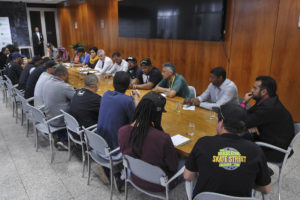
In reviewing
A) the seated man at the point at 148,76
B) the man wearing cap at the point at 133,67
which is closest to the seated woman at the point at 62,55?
the man wearing cap at the point at 133,67

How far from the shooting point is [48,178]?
Answer: 9.62 ft

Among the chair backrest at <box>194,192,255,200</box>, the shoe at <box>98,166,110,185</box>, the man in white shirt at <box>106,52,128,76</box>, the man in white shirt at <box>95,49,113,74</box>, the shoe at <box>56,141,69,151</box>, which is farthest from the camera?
the man in white shirt at <box>95,49,113,74</box>

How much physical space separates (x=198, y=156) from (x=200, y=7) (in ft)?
15.3

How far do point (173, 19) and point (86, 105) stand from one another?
13.6 feet

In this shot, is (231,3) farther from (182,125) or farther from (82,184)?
(82,184)

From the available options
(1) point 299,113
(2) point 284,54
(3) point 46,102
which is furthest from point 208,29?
(3) point 46,102

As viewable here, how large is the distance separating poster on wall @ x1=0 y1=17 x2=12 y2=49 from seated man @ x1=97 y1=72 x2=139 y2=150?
459 inches

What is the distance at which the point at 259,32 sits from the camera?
4605 millimetres

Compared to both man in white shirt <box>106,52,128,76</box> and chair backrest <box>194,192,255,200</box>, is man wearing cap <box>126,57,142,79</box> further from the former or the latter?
chair backrest <box>194,192,255,200</box>

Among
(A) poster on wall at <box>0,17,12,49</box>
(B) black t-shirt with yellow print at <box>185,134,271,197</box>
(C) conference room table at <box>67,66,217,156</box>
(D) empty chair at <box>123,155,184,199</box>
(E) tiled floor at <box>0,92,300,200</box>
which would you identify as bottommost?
(E) tiled floor at <box>0,92,300,200</box>

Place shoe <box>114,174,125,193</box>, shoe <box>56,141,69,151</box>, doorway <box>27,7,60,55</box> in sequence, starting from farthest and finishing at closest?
doorway <box>27,7,60,55</box> → shoe <box>56,141,69,151</box> → shoe <box>114,174,125,193</box>

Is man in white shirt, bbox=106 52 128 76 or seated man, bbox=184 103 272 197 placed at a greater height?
man in white shirt, bbox=106 52 128 76

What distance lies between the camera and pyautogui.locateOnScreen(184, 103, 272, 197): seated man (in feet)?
4.50

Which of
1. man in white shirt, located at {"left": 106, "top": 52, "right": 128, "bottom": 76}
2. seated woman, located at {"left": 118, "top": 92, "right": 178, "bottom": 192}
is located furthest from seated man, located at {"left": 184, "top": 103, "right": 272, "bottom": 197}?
man in white shirt, located at {"left": 106, "top": 52, "right": 128, "bottom": 76}
